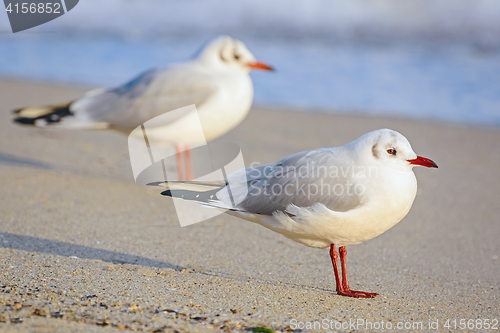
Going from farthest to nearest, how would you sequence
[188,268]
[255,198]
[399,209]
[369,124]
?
[369,124] < [188,268] < [255,198] < [399,209]

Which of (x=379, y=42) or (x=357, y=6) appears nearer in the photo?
(x=379, y=42)

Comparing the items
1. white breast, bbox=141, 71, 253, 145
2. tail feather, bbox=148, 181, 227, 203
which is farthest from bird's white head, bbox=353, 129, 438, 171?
white breast, bbox=141, 71, 253, 145

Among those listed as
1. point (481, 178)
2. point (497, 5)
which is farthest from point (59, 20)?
point (481, 178)

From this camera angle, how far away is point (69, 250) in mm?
3520

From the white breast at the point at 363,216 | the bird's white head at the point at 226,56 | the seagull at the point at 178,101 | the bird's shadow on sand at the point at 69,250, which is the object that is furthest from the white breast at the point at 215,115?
the white breast at the point at 363,216

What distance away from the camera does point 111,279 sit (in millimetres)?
3020

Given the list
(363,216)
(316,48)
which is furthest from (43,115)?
(316,48)

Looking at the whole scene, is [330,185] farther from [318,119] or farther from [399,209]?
[318,119]

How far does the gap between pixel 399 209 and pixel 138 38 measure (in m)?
11.9

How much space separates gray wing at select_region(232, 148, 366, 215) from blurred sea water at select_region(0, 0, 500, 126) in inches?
197

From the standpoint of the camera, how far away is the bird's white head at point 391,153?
305 cm

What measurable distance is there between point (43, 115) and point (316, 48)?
27.5 ft

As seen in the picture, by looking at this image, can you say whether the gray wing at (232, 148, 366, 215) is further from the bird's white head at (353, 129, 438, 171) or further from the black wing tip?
the black wing tip

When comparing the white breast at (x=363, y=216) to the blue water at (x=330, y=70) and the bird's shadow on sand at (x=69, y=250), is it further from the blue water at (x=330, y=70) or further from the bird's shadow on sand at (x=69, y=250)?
the blue water at (x=330, y=70)
